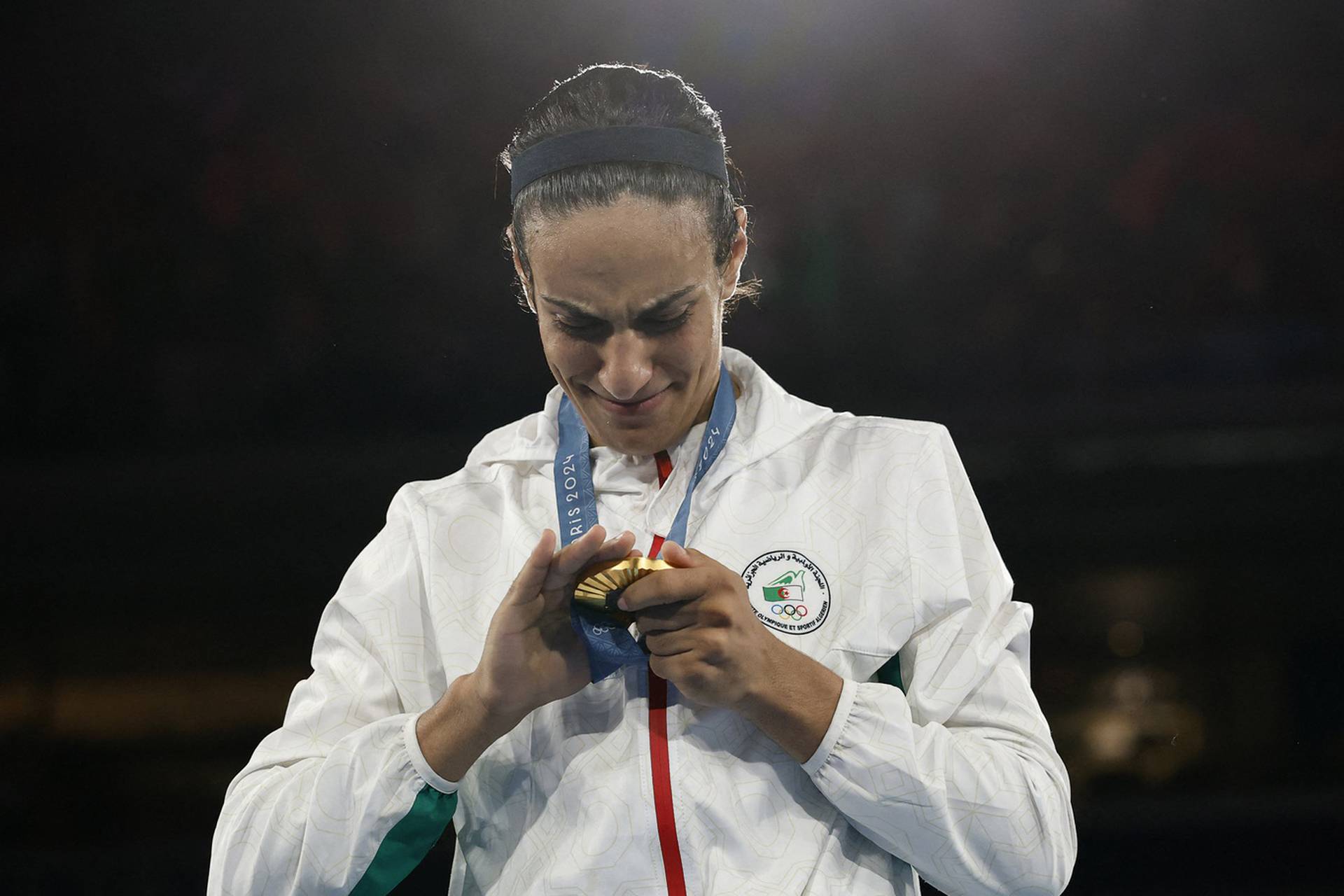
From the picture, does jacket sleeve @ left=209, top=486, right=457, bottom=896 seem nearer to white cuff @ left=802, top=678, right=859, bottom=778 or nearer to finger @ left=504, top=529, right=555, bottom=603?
finger @ left=504, top=529, right=555, bottom=603

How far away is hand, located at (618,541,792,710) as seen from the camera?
1104 mm

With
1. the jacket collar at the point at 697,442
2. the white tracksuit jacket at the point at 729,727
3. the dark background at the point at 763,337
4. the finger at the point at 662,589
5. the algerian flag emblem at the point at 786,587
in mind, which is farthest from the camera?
the dark background at the point at 763,337

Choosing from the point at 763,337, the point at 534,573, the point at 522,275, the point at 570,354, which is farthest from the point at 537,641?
the point at 763,337

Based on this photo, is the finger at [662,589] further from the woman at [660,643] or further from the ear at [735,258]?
the ear at [735,258]

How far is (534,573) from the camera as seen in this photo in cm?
112

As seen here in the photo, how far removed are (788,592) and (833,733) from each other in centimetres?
19

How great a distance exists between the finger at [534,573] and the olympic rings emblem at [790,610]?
27 centimetres

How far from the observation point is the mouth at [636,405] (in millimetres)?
1335

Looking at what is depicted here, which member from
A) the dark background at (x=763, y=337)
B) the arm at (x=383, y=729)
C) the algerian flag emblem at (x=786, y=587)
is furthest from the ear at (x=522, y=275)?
the dark background at (x=763, y=337)

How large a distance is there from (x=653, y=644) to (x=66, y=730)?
1.54m

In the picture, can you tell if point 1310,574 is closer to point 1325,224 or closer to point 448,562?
point 1325,224

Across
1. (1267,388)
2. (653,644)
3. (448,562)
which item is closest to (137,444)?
(448,562)

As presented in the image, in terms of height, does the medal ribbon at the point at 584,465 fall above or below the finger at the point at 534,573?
above

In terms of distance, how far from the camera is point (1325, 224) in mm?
2373
